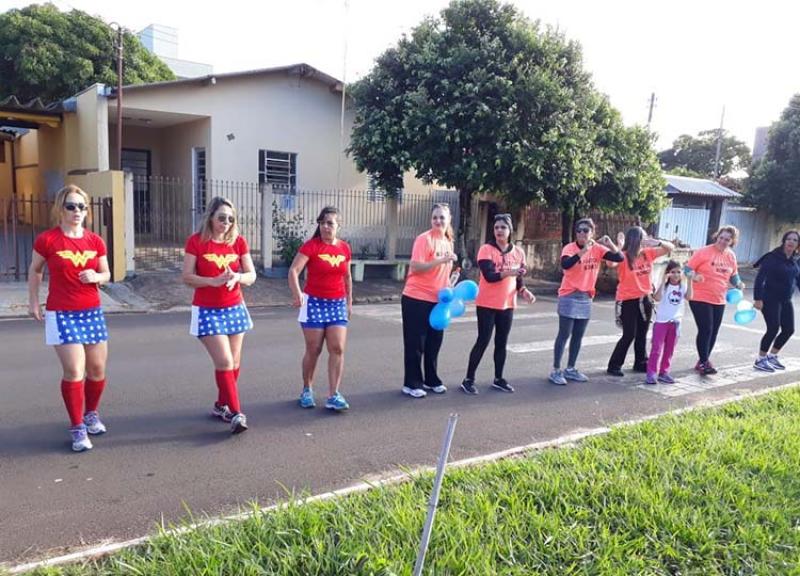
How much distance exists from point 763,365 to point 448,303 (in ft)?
15.2

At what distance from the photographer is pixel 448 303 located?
557 centimetres

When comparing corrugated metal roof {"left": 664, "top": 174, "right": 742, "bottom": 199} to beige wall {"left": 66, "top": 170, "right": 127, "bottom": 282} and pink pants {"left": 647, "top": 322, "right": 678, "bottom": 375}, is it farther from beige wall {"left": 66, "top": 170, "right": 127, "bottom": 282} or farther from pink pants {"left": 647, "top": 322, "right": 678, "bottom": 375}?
beige wall {"left": 66, "top": 170, "right": 127, "bottom": 282}

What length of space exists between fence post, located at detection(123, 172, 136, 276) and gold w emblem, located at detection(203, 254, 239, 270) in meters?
9.06

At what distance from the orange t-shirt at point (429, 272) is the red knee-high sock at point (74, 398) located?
109 inches

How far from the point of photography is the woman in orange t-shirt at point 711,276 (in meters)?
6.93

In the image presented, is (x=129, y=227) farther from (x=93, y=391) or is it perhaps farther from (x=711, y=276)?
(x=711, y=276)

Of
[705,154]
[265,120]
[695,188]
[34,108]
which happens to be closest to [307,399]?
[265,120]

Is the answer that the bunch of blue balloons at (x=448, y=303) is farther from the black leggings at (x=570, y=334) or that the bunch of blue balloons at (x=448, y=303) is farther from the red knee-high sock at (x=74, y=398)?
the red knee-high sock at (x=74, y=398)

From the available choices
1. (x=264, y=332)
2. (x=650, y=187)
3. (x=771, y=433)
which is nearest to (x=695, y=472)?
(x=771, y=433)

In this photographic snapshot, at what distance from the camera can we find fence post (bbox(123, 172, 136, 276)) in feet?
41.2

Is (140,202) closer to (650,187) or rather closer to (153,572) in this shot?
(650,187)

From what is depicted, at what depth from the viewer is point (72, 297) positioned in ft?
13.8

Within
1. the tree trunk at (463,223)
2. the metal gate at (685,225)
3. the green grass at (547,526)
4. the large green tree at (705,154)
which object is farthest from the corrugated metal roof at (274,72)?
the large green tree at (705,154)

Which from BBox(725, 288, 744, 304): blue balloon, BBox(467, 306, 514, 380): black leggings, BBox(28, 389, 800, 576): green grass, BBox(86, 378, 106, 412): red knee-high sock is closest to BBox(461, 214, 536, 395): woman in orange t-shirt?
BBox(467, 306, 514, 380): black leggings
